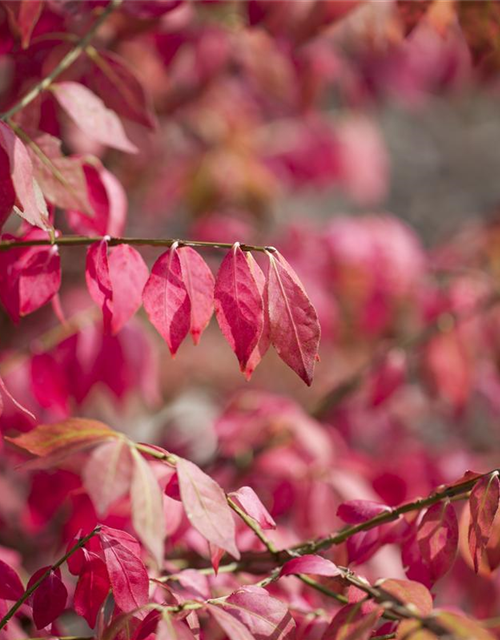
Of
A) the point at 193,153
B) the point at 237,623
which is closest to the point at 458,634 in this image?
the point at 237,623

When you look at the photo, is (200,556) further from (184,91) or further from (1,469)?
(184,91)

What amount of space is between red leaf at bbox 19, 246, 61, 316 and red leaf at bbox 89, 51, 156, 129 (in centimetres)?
22

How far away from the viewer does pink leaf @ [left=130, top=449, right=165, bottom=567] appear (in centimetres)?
54

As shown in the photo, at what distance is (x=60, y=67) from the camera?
87 cm

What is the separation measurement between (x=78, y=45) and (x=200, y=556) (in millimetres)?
553

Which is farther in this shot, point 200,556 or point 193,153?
point 193,153

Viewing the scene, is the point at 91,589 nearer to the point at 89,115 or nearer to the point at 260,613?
the point at 260,613

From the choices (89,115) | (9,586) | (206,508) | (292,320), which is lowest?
(9,586)

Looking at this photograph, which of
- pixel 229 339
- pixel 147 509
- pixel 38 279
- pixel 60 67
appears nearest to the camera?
pixel 147 509

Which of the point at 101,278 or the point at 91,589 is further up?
the point at 101,278

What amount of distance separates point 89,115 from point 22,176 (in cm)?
20

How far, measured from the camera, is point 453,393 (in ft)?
4.69

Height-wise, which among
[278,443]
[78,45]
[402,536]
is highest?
[78,45]

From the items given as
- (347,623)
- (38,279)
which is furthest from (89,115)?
(347,623)
